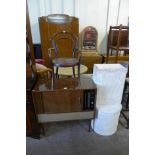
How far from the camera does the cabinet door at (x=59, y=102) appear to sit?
159 cm

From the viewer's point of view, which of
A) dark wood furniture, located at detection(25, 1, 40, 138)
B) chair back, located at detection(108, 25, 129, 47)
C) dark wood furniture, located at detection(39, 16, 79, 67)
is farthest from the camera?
chair back, located at detection(108, 25, 129, 47)

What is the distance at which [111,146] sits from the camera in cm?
168

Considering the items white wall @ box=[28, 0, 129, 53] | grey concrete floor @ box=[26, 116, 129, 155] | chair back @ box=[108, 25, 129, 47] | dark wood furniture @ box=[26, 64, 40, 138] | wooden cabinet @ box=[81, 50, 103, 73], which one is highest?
white wall @ box=[28, 0, 129, 53]

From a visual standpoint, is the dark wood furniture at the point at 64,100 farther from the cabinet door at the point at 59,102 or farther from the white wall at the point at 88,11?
the white wall at the point at 88,11

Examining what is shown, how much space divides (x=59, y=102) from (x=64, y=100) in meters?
0.06

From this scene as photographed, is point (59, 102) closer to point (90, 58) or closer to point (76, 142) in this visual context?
→ point (76, 142)

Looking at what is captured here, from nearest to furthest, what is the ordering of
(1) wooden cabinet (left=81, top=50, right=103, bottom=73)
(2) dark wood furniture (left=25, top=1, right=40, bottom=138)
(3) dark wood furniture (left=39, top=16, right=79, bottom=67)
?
1. (2) dark wood furniture (left=25, top=1, right=40, bottom=138)
2. (3) dark wood furniture (left=39, top=16, right=79, bottom=67)
3. (1) wooden cabinet (left=81, top=50, right=103, bottom=73)

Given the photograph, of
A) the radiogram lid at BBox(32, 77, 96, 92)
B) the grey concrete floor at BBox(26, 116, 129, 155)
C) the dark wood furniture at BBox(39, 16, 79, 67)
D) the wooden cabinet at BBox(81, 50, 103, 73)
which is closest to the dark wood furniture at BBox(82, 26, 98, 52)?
the wooden cabinet at BBox(81, 50, 103, 73)

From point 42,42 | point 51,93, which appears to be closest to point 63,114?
point 51,93

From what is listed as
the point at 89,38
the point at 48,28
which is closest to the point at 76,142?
the point at 48,28

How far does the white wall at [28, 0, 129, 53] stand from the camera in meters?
3.11

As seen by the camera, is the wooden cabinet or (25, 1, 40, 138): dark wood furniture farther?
the wooden cabinet

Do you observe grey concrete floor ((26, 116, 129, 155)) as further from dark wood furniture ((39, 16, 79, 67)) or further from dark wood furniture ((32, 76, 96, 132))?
dark wood furniture ((39, 16, 79, 67))
